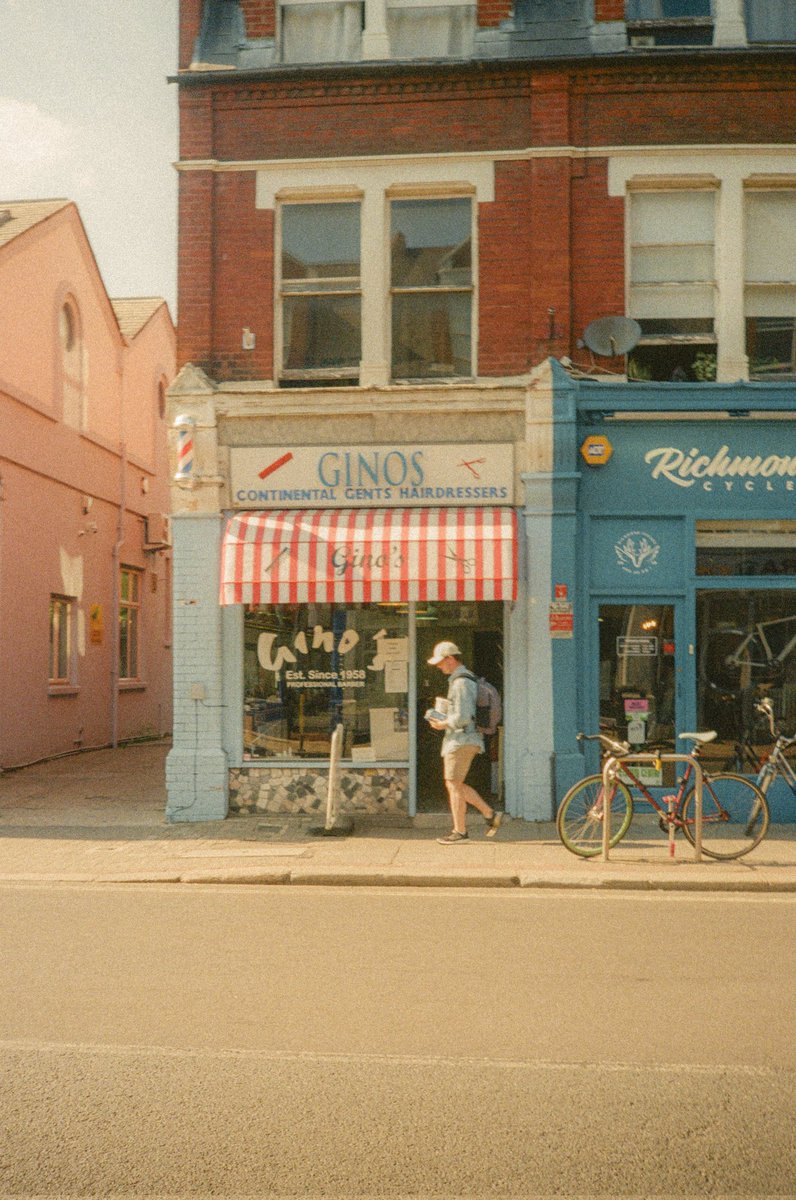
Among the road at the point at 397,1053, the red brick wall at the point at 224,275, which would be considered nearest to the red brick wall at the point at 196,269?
the red brick wall at the point at 224,275

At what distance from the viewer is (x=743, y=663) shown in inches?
494

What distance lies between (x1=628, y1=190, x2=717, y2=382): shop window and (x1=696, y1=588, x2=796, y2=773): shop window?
8.88 ft

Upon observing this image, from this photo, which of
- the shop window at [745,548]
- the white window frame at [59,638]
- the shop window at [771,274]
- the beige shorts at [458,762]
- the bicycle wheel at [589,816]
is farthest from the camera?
the white window frame at [59,638]

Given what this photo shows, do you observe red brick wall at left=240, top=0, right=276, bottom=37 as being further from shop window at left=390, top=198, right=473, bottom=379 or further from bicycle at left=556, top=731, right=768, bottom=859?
bicycle at left=556, top=731, right=768, bottom=859

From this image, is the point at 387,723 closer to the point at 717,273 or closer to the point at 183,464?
the point at 183,464

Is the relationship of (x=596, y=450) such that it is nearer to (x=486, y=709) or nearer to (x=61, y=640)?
(x=486, y=709)

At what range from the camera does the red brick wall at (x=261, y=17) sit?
13141 millimetres

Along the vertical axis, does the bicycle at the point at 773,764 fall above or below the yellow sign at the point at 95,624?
below

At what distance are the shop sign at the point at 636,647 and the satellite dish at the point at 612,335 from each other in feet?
10.4

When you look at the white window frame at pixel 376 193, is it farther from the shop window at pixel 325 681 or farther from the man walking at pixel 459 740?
the man walking at pixel 459 740

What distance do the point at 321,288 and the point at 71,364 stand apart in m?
7.99

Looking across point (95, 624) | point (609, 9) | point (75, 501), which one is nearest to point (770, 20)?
point (609, 9)

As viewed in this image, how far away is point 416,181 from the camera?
1288cm

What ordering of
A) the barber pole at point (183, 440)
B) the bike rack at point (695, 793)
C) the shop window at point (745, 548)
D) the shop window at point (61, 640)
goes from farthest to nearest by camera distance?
the shop window at point (61, 640) → the barber pole at point (183, 440) → the shop window at point (745, 548) → the bike rack at point (695, 793)
